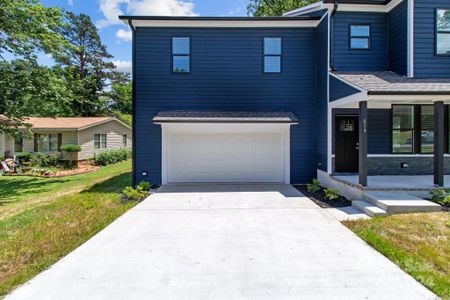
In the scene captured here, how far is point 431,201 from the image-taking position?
20.7 ft

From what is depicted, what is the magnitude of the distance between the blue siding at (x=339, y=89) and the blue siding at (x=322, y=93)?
42cm

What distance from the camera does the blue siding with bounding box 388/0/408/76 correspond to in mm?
7910

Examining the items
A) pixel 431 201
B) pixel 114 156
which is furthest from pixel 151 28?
pixel 114 156

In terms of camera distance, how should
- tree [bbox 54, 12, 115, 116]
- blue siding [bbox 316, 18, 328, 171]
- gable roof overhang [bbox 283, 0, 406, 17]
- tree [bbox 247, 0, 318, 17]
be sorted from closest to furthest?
1. gable roof overhang [bbox 283, 0, 406, 17]
2. blue siding [bbox 316, 18, 328, 171]
3. tree [bbox 247, 0, 318, 17]
4. tree [bbox 54, 12, 115, 116]

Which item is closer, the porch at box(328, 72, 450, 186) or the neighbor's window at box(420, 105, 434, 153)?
the porch at box(328, 72, 450, 186)

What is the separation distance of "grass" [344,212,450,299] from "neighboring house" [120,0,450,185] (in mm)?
3397

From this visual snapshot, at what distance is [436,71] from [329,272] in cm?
780

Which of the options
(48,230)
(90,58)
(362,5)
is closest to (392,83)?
(362,5)

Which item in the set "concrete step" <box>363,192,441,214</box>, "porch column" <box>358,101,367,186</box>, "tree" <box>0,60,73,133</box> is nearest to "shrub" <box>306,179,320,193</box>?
"porch column" <box>358,101,367,186</box>

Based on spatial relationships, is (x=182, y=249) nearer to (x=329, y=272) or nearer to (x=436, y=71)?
(x=329, y=272)

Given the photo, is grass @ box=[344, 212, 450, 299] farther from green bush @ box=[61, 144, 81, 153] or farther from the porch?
green bush @ box=[61, 144, 81, 153]

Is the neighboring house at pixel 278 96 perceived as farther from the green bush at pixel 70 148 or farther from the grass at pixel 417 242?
the green bush at pixel 70 148

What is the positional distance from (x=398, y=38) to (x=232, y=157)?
6691 mm

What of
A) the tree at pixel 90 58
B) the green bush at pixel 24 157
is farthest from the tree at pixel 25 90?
the tree at pixel 90 58
